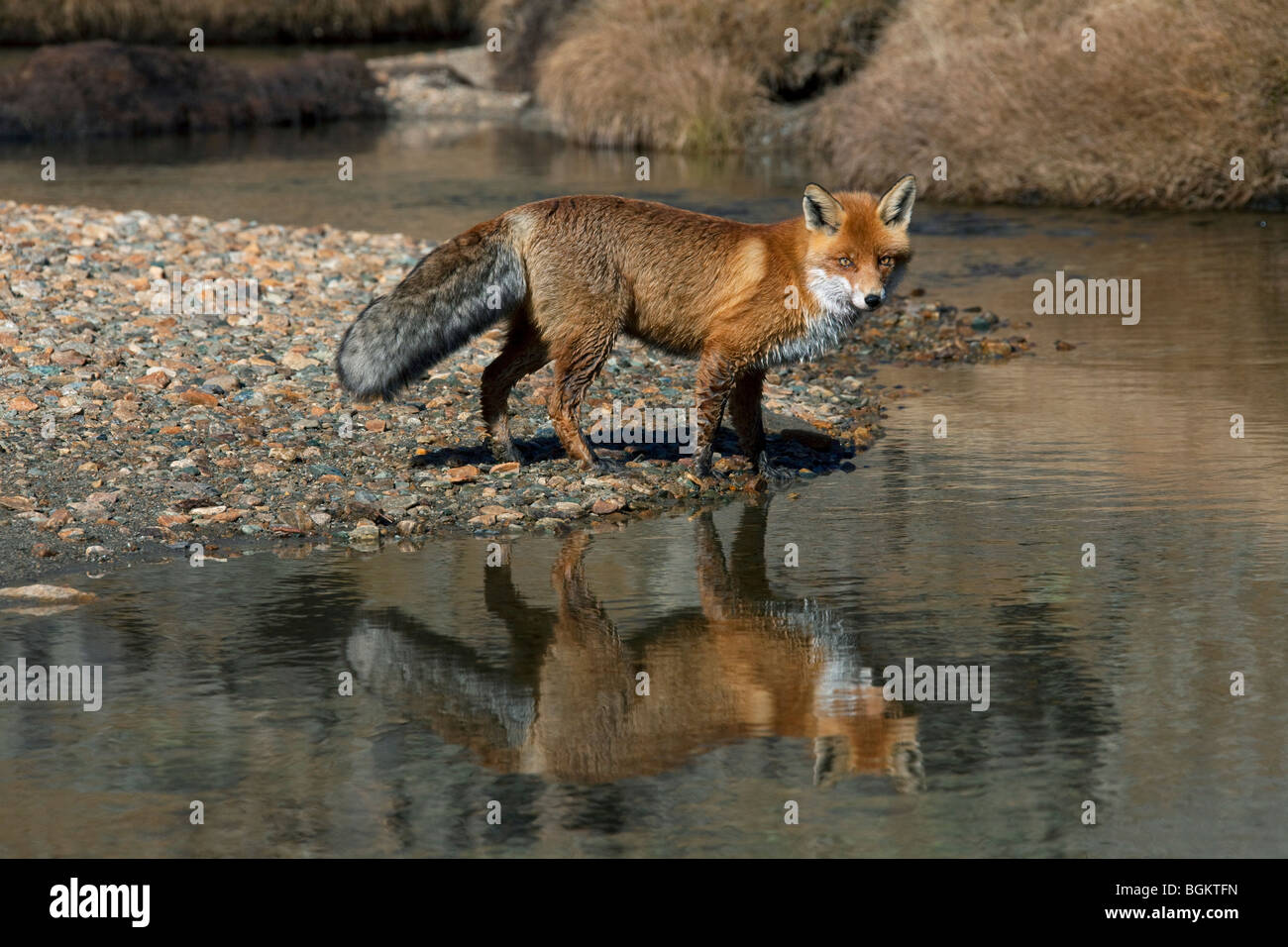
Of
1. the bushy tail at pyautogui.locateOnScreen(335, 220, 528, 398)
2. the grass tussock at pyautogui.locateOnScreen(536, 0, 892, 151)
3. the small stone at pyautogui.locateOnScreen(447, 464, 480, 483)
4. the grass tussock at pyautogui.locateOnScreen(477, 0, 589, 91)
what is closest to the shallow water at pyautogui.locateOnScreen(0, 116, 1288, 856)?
the small stone at pyautogui.locateOnScreen(447, 464, 480, 483)

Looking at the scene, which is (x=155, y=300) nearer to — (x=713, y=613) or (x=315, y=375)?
(x=315, y=375)

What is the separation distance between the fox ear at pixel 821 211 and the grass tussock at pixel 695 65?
18.0m

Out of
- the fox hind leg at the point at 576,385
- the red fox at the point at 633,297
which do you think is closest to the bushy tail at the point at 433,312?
the red fox at the point at 633,297

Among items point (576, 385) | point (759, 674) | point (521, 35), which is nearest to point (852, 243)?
point (576, 385)

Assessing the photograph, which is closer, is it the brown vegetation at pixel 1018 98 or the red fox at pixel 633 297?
the red fox at pixel 633 297

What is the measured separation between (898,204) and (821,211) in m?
0.40

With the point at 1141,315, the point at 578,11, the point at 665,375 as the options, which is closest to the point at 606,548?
the point at 665,375

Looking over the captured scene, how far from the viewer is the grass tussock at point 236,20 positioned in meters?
42.1

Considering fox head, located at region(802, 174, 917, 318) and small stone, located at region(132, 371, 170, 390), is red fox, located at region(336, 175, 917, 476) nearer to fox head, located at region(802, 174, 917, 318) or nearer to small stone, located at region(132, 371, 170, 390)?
fox head, located at region(802, 174, 917, 318)

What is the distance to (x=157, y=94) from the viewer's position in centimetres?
3122

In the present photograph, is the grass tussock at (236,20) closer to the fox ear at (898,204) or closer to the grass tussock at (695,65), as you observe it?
the grass tussock at (695,65)

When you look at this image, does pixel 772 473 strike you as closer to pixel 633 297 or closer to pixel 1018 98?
pixel 633 297
